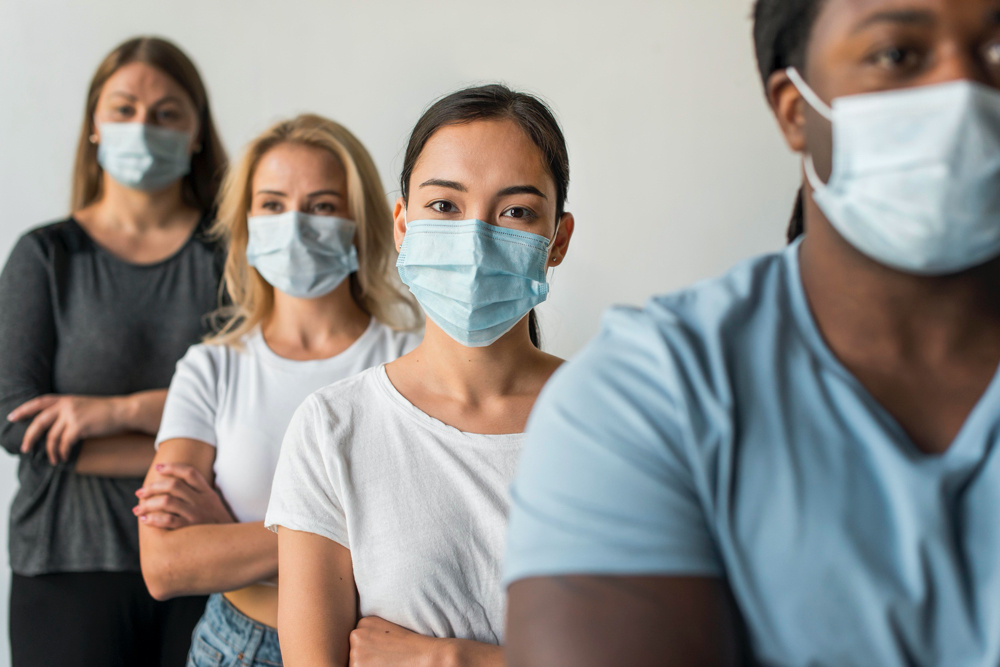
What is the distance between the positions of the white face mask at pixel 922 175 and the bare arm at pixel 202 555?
1.30 metres

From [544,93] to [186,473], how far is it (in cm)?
167

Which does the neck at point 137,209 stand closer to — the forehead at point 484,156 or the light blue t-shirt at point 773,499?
the forehead at point 484,156

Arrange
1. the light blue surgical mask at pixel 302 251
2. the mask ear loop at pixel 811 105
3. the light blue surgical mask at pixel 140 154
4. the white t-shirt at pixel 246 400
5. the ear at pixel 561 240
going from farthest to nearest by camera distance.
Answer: the light blue surgical mask at pixel 140 154
the light blue surgical mask at pixel 302 251
the white t-shirt at pixel 246 400
the ear at pixel 561 240
the mask ear loop at pixel 811 105

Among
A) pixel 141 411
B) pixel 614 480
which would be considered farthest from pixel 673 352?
pixel 141 411

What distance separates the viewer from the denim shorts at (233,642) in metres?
1.60

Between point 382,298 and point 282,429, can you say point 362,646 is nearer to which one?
point 282,429

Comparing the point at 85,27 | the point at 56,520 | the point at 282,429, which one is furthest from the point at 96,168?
the point at 282,429

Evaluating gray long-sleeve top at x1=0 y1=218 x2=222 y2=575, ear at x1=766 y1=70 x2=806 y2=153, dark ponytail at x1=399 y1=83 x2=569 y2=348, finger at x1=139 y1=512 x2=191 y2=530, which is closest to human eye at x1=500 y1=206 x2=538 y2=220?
dark ponytail at x1=399 y1=83 x2=569 y2=348

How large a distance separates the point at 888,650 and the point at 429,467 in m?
0.80

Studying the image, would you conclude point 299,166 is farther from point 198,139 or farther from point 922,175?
point 922,175

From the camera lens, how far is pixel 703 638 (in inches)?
25.5

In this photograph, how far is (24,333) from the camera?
2061mm

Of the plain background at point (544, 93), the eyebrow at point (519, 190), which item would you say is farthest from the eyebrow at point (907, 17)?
the plain background at point (544, 93)

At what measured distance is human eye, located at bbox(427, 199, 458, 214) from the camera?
140 cm
